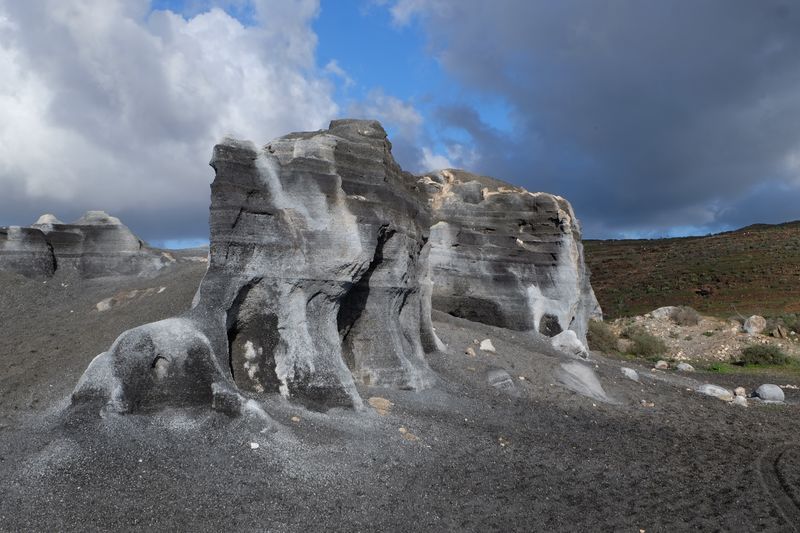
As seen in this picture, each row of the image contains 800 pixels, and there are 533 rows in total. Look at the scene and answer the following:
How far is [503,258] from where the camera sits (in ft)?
66.7

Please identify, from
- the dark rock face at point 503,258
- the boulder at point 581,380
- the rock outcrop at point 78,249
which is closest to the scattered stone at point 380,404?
the boulder at point 581,380

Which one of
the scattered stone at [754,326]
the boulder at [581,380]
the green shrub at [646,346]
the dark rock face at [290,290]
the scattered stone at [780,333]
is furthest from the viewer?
the scattered stone at [754,326]

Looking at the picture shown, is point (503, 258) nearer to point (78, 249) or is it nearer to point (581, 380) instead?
point (581, 380)

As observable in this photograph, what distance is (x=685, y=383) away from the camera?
58.6 ft

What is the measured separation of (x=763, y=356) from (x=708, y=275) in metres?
27.4

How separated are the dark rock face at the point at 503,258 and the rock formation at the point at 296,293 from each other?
667 cm

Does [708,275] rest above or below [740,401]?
above

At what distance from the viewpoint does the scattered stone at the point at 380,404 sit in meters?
9.49

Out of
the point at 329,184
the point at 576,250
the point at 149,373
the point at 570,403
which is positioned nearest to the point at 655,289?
the point at 576,250

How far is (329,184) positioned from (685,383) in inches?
508

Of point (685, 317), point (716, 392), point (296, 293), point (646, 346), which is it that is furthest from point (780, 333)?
point (296, 293)

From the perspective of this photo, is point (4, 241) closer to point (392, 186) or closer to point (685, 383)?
point (392, 186)

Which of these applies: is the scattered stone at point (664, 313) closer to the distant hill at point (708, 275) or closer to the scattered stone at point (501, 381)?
the distant hill at point (708, 275)

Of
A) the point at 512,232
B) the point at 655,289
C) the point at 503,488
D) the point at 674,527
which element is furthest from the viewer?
the point at 655,289
